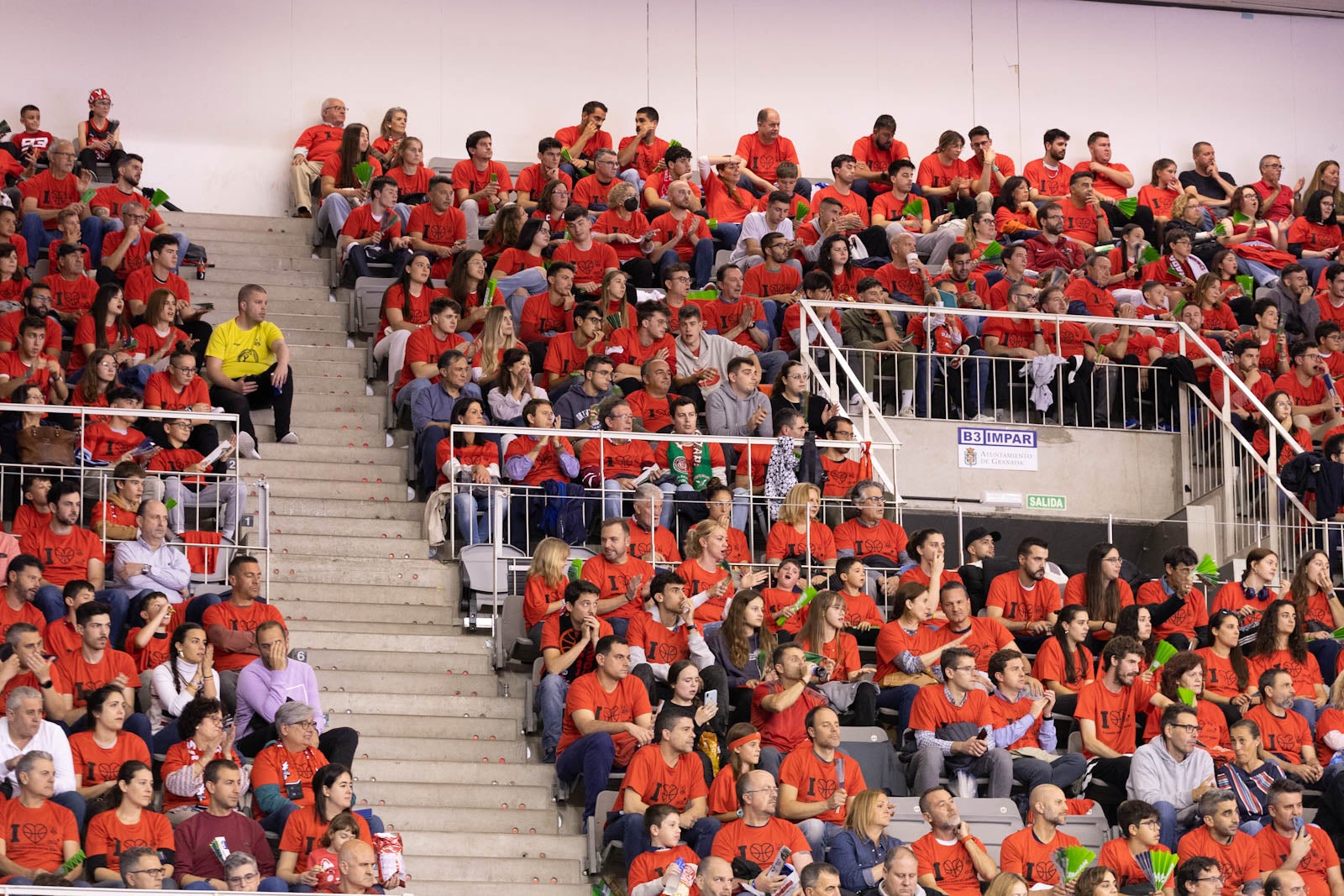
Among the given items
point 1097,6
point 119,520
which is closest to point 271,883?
point 119,520

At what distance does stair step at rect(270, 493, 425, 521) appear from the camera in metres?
13.6

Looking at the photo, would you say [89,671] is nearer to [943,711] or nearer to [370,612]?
[370,612]

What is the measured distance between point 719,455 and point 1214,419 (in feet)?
12.6

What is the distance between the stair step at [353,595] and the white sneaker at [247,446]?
1.11m

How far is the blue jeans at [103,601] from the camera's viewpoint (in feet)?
37.5

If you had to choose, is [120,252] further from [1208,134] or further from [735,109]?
[1208,134]

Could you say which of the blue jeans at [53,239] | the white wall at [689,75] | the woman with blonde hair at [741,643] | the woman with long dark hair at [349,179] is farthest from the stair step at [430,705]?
the white wall at [689,75]

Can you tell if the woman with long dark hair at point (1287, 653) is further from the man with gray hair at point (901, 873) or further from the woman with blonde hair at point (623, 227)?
the woman with blonde hair at point (623, 227)

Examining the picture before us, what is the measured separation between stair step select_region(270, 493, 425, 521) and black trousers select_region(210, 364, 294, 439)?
497mm

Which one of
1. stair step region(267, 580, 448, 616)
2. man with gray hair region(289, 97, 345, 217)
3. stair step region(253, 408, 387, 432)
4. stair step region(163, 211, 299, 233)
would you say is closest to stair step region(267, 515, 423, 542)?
stair step region(267, 580, 448, 616)

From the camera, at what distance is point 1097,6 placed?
2114cm

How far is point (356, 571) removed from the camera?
13.1 meters

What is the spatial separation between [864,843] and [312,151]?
31.0 feet

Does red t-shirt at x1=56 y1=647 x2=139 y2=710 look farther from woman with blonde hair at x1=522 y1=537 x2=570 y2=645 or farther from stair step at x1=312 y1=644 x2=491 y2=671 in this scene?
woman with blonde hair at x1=522 y1=537 x2=570 y2=645
